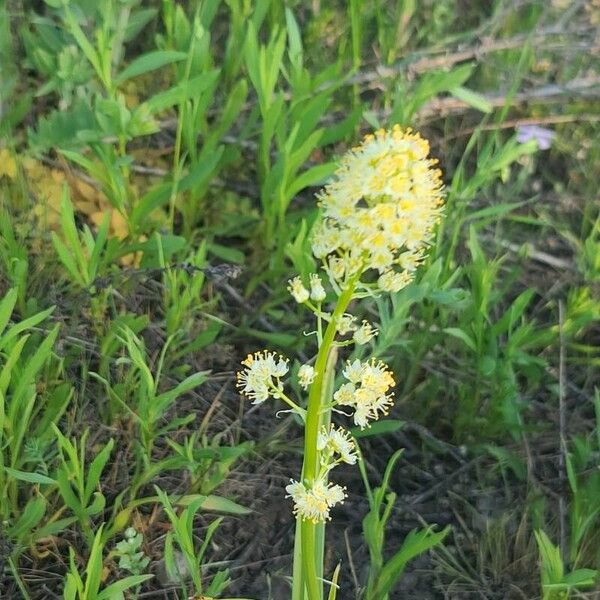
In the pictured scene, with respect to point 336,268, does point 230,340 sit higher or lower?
lower

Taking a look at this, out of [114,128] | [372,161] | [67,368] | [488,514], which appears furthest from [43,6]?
[488,514]

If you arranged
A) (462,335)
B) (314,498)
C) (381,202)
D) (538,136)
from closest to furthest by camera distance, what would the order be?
(381,202) < (314,498) < (462,335) < (538,136)

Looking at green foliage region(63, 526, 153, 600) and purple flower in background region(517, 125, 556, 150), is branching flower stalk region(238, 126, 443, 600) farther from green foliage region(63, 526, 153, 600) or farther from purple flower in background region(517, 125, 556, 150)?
purple flower in background region(517, 125, 556, 150)

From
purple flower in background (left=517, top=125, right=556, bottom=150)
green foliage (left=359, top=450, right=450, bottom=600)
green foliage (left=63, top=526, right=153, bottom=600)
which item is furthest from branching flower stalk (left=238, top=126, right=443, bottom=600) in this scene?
purple flower in background (left=517, top=125, right=556, bottom=150)

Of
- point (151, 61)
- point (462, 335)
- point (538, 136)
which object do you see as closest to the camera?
point (462, 335)

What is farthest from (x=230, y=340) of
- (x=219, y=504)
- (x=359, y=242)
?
(x=359, y=242)

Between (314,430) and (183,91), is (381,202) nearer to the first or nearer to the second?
(314,430)

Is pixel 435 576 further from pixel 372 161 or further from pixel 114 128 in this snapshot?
pixel 114 128
